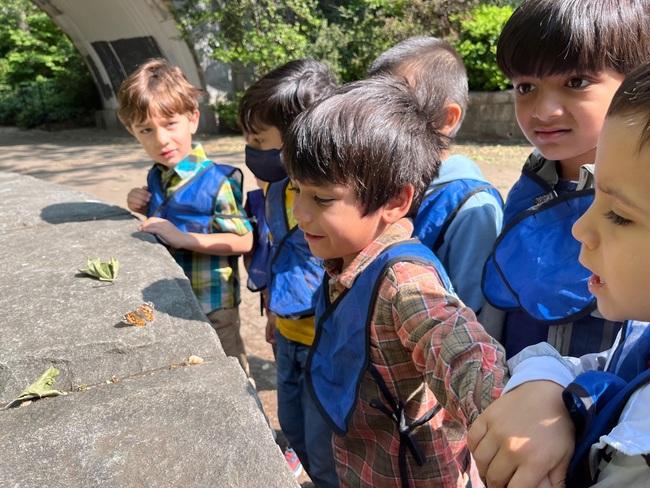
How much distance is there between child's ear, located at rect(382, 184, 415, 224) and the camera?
1562 millimetres

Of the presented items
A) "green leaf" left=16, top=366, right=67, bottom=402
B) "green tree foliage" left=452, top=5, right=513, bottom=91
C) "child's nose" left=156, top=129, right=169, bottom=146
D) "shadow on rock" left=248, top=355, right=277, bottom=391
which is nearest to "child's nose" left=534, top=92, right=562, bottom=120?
"green leaf" left=16, top=366, right=67, bottom=402

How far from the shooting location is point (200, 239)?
2508 millimetres

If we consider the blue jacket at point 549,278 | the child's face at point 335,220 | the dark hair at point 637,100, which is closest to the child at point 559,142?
the blue jacket at point 549,278

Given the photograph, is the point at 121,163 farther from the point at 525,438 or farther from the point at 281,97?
the point at 525,438

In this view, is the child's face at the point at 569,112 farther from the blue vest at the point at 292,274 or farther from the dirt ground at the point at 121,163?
the dirt ground at the point at 121,163

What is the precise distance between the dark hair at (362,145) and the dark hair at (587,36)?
1.11 ft

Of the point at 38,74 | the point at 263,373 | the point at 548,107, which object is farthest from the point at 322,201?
the point at 38,74

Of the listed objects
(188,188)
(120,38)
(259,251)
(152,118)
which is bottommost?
(259,251)

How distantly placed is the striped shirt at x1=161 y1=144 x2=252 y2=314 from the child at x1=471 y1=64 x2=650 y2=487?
74.5 inches

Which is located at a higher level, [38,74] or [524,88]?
[524,88]

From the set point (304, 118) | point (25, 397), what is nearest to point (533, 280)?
point (304, 118)

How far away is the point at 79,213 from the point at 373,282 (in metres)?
1.71

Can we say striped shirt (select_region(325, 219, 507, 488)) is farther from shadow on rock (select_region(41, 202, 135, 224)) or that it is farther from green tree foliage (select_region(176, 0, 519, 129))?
green tree foliage (select_region(176, 0, 519, 129))

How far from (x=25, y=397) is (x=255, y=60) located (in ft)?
39.9
